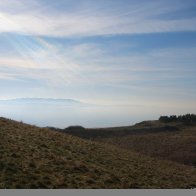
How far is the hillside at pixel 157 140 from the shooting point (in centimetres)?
5548

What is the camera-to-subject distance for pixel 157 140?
68.2m

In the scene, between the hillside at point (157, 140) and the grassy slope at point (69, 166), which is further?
the hillside at point (157, 140)

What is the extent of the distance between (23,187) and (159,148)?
135 feet

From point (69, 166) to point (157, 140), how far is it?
41.8 meters

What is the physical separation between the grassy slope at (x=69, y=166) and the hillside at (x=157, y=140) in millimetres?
15471

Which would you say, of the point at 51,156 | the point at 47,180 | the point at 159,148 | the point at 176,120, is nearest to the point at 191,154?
the point at 159,148

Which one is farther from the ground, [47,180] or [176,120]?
[176,120]

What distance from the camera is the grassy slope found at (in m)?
24.2

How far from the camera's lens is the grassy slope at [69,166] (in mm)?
24156

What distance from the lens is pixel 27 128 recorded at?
39812 millimetres

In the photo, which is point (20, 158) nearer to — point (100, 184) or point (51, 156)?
point (51, 156)

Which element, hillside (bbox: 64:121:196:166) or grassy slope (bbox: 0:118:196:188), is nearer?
grassy slope (bbox: 0:118:196:188)

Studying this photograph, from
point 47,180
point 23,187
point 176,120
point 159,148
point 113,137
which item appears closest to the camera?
point 23,187

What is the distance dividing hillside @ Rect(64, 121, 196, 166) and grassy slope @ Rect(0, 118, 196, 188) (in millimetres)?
15471
